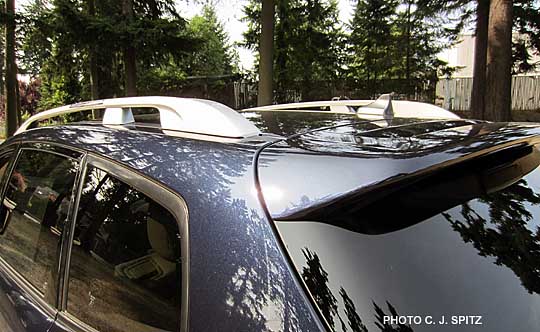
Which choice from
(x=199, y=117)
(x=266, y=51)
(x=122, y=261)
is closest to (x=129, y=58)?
(x=266, y=51)

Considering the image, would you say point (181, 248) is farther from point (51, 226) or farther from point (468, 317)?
point (51, 226)

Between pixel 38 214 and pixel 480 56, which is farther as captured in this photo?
pixel 480 56

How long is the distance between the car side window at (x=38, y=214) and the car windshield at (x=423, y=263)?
1.06 m

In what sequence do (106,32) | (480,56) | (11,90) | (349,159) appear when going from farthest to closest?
(11,90) → (480,56) → (106,32) → (349,159)

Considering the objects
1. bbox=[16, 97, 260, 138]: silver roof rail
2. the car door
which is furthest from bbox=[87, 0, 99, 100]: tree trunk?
bbox=[16, 97, 260, 138]: silver roof rail

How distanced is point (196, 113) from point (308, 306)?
0.83m

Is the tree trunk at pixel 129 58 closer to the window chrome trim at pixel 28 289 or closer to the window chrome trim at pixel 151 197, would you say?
the window chrome trim at pixel 28 289

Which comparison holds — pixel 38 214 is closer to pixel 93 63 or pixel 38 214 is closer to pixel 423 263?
pixel 423 263

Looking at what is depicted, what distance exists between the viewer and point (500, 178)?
1405mm

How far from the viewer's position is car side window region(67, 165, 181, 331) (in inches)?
45.9

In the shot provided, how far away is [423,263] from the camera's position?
104 cm

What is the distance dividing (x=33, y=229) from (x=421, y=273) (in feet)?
5.45

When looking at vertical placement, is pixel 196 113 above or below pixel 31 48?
below

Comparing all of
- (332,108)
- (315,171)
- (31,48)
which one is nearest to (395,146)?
(315,171)
